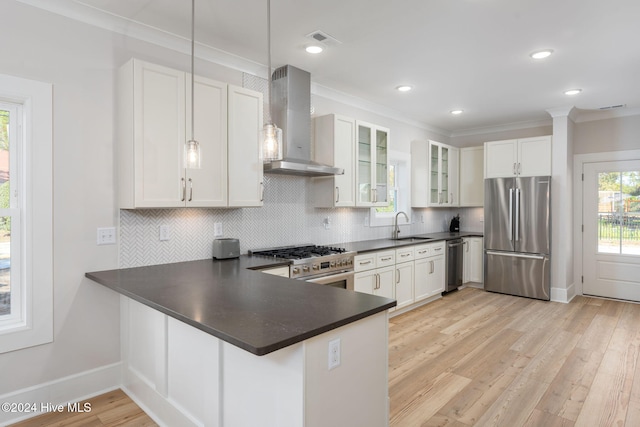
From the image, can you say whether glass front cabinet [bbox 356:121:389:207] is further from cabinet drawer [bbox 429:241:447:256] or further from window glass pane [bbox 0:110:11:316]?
window glass pane [bbox 0:110:11:316]

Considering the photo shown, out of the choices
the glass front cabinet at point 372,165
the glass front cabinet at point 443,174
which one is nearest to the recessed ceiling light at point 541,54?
the glass front cabinet at point 372,165

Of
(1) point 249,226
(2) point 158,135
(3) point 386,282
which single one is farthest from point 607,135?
(2) point 158,135

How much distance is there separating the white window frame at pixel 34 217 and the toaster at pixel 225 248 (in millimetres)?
1139

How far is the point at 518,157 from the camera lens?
211 inches

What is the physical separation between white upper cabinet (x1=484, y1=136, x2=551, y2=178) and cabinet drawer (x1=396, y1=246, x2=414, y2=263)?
208cm

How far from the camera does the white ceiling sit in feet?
8.07

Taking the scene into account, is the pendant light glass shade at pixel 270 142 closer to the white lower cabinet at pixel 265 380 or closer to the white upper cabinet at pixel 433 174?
the white lower cabinet at pixel 265 380

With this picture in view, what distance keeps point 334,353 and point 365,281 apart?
2.41m

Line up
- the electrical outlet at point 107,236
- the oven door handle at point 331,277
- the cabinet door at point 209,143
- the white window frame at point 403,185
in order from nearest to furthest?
the electrical outlet at point 107,236
the cabinet door at point 209,143
the oven door handle at point 331,277
the white window frame at point 403,185

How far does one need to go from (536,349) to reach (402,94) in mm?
3066

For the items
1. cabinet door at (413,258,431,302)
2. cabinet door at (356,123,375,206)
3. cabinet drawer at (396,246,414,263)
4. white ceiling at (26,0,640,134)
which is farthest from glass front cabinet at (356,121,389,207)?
cabinet door at (413,258,431,302)

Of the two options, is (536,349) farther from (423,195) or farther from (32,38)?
(32,38)

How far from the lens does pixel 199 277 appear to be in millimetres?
2379

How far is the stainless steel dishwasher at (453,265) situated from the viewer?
211 inches
